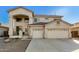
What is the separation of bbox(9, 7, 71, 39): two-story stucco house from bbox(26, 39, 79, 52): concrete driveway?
0.19 meters

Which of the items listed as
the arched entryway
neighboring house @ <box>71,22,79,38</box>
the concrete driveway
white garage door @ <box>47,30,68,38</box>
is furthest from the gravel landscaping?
neighboring house @ <box>71,22,79,38</box>

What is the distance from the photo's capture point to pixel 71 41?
Result: 5.60m

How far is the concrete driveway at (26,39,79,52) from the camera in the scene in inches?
211

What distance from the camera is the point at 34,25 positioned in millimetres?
5793

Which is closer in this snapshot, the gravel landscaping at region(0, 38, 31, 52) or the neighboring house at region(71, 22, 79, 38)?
the gravel landscaping at region(0, 38, 31, 52)

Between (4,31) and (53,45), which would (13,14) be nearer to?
(4,31)

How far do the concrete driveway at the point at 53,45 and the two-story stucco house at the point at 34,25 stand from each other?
0.19 metres

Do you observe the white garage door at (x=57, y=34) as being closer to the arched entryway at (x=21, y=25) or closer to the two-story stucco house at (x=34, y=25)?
the two-story stucco house at (x=34, y=25)

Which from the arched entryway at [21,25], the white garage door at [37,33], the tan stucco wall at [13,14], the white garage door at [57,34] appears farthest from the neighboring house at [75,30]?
the arched entryway at [21,25]

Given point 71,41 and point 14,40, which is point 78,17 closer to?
point 71,41

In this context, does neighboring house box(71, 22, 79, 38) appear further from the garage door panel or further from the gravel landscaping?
the gravel landscaping

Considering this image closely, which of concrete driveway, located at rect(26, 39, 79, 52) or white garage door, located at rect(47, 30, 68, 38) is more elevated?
white garage door, located at rect(47, 30, 68, 38)

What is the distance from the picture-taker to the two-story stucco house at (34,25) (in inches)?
217
